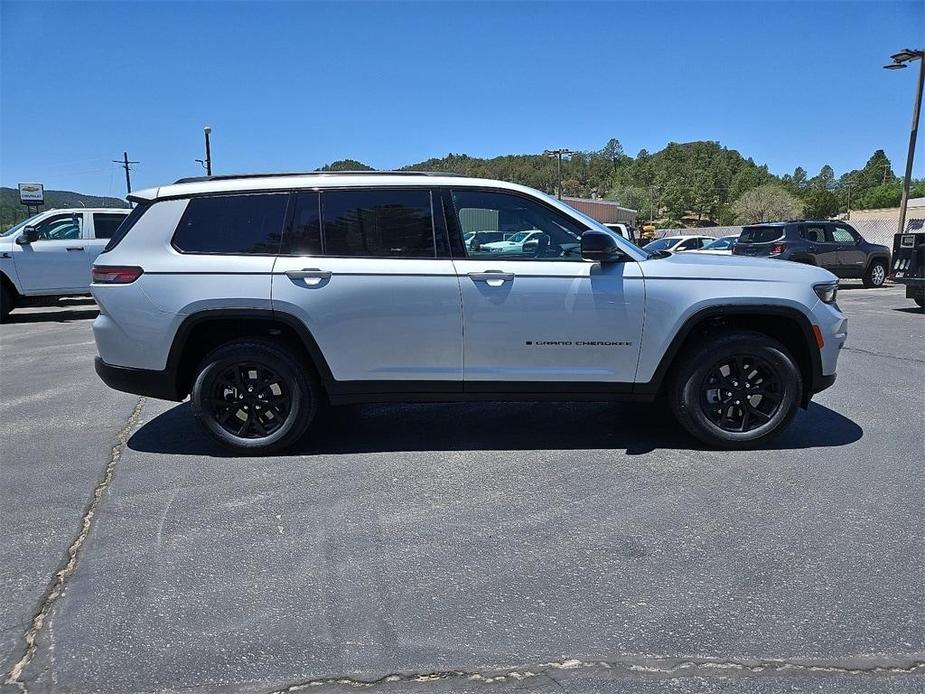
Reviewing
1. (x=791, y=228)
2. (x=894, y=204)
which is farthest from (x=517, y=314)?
Answer: (x=894, y=204)

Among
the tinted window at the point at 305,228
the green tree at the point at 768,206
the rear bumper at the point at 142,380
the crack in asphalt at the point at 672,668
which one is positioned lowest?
the crack in asphalt at the point at 672,668

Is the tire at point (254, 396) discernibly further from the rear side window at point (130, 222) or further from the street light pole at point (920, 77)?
the street light pole at point (920, 77)

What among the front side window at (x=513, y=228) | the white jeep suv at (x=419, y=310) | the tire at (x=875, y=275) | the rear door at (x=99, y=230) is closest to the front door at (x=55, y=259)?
the rear door at (x=99, y=230)

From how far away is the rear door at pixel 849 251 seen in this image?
54.4ft

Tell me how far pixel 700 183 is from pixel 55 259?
11374 centimetres

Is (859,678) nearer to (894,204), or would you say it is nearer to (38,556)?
(38,556)

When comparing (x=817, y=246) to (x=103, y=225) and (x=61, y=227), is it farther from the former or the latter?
(x=61, y=227)

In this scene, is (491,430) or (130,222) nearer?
(130,222)

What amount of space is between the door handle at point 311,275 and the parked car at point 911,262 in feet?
37.4

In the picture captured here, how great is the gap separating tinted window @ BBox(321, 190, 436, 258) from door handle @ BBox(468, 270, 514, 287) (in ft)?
1.10

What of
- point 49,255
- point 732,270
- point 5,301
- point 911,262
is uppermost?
point 732,270

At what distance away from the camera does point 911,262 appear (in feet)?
→ 39.0

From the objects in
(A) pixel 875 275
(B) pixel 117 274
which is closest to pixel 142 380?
(B) pixel 117 274

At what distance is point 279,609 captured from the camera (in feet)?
9.22
